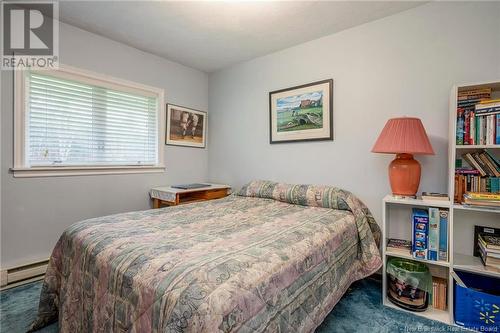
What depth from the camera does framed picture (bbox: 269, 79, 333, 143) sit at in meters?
2.47

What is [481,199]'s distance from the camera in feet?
4.86

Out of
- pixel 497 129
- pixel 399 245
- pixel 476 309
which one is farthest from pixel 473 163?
pixel 476 309

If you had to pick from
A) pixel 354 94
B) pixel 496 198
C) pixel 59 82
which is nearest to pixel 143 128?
pixel 59 82

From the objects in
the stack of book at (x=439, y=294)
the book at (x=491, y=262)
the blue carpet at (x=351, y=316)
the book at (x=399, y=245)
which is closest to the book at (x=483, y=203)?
the book at (x=491, y=262)

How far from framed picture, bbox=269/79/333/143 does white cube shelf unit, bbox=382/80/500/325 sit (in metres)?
1.00

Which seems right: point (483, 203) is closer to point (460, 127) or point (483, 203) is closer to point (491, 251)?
point (491, 251)

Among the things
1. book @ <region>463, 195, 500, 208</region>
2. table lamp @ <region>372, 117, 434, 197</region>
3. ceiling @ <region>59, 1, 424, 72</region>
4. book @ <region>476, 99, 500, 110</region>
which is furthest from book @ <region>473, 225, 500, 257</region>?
ceiling @ <region>59, 1, 424, 72</region>

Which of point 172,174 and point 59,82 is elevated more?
point 59,82

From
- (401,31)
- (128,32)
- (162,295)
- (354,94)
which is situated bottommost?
(162,295)

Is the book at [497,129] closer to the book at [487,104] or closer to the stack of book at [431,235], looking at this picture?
the book at [487,104]

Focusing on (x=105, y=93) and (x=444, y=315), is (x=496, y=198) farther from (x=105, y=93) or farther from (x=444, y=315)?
(x=105, y=93)

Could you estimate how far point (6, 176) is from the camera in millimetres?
1981

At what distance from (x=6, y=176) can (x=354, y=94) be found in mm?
3218

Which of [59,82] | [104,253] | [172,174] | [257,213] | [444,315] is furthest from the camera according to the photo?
[172,174]
